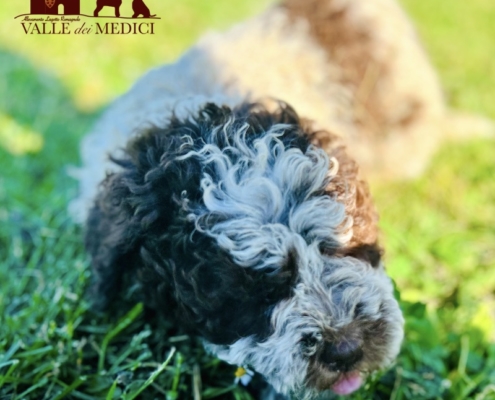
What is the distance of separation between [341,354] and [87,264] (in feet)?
6.35

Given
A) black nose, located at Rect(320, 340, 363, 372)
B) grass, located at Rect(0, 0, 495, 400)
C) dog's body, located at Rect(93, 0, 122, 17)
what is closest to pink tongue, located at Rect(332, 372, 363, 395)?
black nose, located at Rect(320, 340, 363, 372)

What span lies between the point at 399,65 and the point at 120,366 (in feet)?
11.7

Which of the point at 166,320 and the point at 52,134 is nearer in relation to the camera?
the point at 166,320

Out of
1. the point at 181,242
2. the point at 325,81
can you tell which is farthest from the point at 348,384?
the point at 325,81

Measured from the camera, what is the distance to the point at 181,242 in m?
2.61

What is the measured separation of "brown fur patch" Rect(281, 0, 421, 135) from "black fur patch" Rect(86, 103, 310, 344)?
2097 millimetres

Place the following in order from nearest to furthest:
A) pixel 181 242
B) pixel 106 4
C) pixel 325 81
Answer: pixel 181 242 → pixel 325 81 → pixel 106 4

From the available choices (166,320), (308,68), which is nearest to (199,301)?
(166,320)

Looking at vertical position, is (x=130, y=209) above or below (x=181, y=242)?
above

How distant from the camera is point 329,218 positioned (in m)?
2.52

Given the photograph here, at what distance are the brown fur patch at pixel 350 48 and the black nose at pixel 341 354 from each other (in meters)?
2.82

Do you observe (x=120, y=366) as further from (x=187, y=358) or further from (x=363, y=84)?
(x=363, y=84)

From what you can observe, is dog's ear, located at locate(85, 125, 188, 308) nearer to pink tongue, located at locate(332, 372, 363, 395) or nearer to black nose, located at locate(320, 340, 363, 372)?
black nose, located at locate(320, 340, 363, 372)

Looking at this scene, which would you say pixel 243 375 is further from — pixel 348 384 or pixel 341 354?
pixel 341 354
